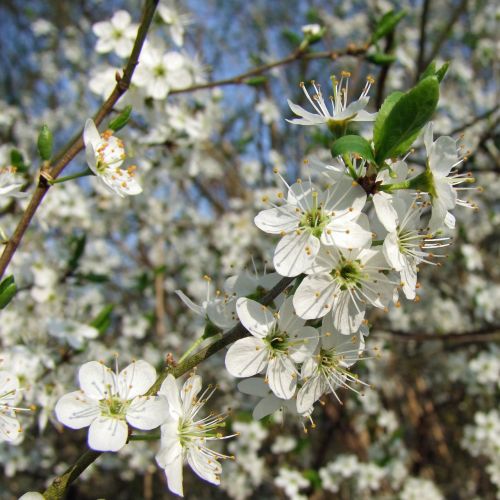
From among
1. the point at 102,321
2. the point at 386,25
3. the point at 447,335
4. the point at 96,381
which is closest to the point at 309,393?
the point at 96,381

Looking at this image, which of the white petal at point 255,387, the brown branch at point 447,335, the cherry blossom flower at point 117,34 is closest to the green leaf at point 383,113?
the white petal at point 255,387

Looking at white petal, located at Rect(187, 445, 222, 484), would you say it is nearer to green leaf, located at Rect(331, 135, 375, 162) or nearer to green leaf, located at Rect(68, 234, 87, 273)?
green leaf, located at Rect(331, 135, 375, 162)

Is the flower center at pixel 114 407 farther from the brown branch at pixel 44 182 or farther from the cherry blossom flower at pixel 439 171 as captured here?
the cherry blossom flower at pixel 439 171

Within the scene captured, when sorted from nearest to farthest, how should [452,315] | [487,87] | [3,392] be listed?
[3,392] → [452,315] → [487,87]

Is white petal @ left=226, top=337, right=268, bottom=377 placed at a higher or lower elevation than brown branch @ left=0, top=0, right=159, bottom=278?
lower

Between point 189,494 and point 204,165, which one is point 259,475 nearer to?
point 189,494

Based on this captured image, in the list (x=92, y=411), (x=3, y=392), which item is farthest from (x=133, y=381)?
(x=3, y=392)

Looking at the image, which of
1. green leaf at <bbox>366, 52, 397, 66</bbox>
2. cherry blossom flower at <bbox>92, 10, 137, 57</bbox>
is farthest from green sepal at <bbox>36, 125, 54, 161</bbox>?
green leaf at <bbox>366, 52, 397, 66</bbox>

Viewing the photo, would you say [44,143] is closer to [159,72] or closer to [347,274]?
[347,274]
